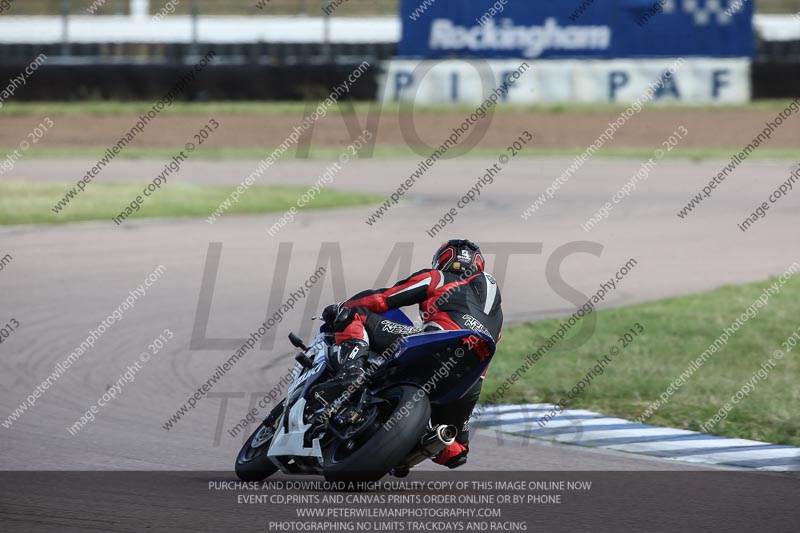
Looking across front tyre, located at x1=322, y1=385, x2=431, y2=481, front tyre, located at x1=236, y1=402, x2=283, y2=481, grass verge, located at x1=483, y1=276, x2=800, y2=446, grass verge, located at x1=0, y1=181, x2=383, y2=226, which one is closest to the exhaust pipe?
front tyre, located at x1=322, y1=385, x2=431, y2=481

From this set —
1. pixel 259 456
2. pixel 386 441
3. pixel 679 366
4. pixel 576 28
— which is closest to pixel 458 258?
pixel 386 441

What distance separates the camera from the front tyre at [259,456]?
655 cm

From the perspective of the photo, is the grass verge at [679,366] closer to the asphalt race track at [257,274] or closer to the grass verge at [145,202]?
the asphalt race track at [257,274]

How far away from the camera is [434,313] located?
646 centimetres

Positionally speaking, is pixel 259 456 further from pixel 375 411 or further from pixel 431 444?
pixel 431 444

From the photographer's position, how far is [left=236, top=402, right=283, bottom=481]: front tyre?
6.55 meters

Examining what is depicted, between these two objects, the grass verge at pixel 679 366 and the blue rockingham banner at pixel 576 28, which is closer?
the grass verge at pixel 679 366

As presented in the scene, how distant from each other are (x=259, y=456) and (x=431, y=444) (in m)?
1.03

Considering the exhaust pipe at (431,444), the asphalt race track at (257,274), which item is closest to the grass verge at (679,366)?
the asphalt race track at (257,274)

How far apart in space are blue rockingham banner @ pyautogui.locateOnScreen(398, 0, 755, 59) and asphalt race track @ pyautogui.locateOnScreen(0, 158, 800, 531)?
5119 mm

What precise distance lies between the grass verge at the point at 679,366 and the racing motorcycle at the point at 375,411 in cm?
283

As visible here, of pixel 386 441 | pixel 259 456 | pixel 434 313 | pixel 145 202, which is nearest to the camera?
pixel 386 441

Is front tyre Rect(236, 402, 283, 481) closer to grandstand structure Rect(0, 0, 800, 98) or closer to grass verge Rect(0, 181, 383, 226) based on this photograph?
grass verge Rect(0, 181, 383, 226)

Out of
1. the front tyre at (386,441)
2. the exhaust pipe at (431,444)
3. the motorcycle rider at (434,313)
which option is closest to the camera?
the front tyre at (386,441)
